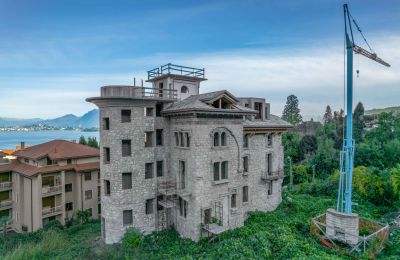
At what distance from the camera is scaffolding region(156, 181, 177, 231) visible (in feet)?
83.3

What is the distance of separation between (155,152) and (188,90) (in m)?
8.58

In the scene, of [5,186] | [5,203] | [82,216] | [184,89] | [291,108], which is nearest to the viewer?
[184,89]

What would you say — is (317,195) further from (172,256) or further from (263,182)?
(172,256)

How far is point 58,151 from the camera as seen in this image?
35219 millimetres

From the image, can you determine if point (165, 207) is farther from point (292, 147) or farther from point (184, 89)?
point (292, 147)

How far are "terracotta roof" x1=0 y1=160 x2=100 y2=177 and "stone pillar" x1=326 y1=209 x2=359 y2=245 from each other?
29.5 metres

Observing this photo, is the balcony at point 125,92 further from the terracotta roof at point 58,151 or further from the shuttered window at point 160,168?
the terracotta roof at point 58,151

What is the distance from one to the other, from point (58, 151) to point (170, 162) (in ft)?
59.9

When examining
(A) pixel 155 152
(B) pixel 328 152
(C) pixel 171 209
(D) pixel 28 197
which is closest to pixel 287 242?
(C) pixel 171 209

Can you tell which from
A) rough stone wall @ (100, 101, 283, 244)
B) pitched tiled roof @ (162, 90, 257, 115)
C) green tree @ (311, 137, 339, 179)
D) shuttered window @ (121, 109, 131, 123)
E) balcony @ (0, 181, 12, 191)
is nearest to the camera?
pitched tiled roof @ (162, 90, 257, 115)

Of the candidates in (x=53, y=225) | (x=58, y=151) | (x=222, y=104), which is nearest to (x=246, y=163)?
(x=222, y=104)

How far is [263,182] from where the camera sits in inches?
1190

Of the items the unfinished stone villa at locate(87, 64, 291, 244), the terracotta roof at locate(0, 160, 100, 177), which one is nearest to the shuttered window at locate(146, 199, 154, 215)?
the unfinished stone villa at locate(87, 64, 291, 244)

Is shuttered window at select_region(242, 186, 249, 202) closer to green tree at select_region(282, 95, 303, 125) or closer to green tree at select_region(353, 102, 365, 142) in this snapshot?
green tree at select_region(353, 102, 365, 142)
